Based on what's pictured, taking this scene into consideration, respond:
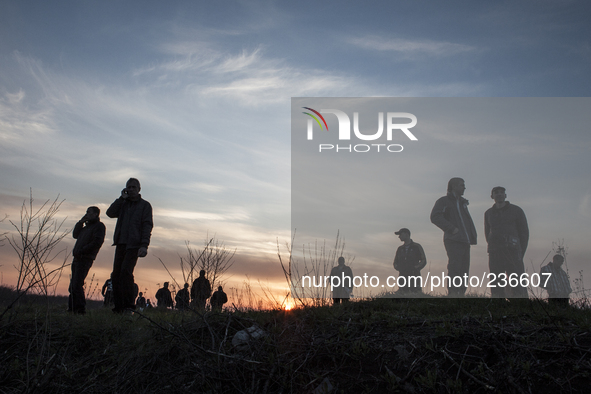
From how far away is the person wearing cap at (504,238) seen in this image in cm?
827

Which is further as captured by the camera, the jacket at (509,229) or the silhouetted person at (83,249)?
the jacket at (509,229)

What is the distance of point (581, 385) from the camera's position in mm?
2643

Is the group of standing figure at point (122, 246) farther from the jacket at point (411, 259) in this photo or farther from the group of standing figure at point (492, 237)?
the jacket at point (411, 259)

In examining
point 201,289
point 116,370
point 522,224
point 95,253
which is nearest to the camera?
point 116,370

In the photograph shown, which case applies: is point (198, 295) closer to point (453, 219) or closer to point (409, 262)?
point (453, 219)

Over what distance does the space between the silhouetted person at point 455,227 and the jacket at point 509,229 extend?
428 mm

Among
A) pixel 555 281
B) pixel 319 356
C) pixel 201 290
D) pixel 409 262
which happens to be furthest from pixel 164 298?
pixel 555 281

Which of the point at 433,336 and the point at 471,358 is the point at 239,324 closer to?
the point at 433,336

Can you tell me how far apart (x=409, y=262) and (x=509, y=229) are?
97.6 inches

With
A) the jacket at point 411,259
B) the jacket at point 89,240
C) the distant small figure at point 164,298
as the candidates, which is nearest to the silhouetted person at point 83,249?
the jacket at point 89,240

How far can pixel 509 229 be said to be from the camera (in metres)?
8.38

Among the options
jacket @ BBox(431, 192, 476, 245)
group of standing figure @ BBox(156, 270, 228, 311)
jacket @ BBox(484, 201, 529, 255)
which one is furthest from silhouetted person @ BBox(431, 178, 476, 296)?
group of standing figure @ BBox(156, 270, 228, 311)

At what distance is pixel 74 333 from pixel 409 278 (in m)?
7.52

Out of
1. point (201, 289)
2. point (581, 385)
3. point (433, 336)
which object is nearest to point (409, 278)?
point (201, 289)
